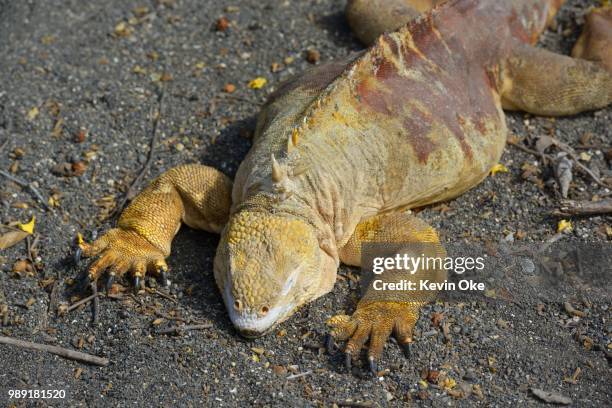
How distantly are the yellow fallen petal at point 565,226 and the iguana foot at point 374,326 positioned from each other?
1.04 metres

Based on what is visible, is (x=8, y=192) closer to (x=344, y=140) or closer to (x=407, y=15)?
(x=344, y=140)

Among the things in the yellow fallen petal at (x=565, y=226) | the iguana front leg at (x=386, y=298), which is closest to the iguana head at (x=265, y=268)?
the iguana front leg at (x=386, y=298)

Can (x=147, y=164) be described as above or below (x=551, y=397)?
above

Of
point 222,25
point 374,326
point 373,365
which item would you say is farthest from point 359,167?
point 222,25

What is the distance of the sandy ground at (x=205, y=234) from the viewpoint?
3.92 metres

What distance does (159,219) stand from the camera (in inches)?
179

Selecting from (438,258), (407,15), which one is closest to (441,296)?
(438,258)

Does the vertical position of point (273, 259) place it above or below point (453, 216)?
above

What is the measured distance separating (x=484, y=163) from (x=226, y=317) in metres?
1.81

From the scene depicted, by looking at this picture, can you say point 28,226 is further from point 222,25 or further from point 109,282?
point 222,25

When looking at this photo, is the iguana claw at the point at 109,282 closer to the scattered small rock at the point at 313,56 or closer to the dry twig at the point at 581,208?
the scattered small rock at the point at 313,56

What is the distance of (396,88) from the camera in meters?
4.72

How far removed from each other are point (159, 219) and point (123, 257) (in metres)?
0.29

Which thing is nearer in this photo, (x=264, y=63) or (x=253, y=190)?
(x=253, y=190)
